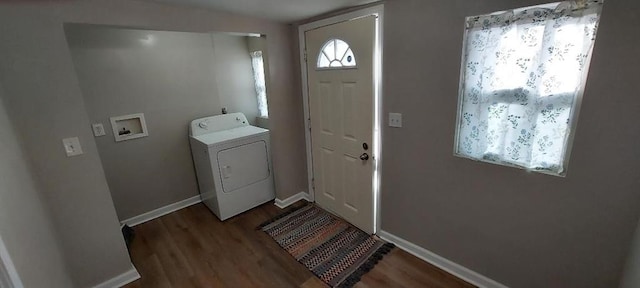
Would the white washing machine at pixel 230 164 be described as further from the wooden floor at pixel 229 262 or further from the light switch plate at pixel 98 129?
the light switch plate at pixel 98 129

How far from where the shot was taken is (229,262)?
7.13 ft

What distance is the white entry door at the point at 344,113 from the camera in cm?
208

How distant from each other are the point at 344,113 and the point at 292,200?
1.37 metres

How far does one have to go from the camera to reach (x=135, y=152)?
2.69m

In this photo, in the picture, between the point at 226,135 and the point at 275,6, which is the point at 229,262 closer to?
the point at 226,135

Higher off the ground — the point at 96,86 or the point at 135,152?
the point at 96,86

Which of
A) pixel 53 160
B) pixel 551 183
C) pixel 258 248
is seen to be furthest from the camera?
pixel 258 248

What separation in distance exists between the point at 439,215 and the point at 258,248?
158cm

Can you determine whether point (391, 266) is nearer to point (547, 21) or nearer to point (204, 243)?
point (204, 243)

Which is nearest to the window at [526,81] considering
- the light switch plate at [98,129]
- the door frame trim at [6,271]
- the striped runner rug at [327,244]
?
the striped runner rug at [327,244]

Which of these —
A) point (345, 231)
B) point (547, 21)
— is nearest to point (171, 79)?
point (345, 231)

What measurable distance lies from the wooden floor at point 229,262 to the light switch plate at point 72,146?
109 centimetres

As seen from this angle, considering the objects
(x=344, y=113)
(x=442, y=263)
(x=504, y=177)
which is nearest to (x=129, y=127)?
(x=344, y=113)

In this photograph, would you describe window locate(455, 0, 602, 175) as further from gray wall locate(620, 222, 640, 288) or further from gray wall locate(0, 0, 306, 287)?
gray wall locate(0, 0, 306, 287)
